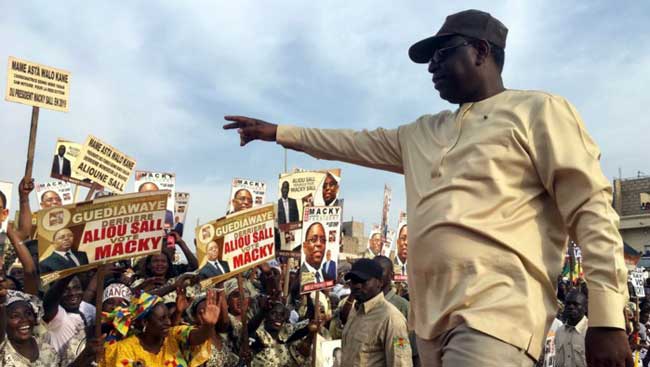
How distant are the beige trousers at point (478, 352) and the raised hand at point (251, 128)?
1.19m

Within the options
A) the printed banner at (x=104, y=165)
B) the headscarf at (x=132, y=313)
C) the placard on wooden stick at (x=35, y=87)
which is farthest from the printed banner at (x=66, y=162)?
the headscarf at (x=132, y=313)

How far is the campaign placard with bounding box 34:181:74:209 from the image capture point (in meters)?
9.94

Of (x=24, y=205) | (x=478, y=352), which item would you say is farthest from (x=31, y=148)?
(x=478, y=352)

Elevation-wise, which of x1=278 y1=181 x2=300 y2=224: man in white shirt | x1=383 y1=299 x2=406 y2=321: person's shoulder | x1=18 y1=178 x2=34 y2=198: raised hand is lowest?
x1=383 y1=299 x2=406 y2=321: person's shoulder

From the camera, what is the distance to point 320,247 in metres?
8.30

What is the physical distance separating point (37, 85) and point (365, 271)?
3688 mm

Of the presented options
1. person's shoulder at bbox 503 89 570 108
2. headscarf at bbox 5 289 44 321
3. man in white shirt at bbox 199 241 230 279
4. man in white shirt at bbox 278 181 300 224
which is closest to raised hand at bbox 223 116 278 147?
person's shoulder at bbox 503 89 570 108

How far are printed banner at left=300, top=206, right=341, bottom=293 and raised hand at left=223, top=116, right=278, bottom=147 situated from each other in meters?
5.01

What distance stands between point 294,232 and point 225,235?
2005 millimetres

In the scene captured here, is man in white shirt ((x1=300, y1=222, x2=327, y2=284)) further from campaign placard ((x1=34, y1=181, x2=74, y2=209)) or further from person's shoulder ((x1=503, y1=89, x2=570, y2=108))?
person's shoulder ((x1=503, y1=89, x2=570, y2=108))

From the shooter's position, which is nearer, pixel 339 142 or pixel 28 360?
pixel 339 142

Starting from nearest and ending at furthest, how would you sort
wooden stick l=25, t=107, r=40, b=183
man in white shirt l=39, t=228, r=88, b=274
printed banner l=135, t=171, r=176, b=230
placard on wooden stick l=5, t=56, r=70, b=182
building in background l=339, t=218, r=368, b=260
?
man in white shirt l=39, t=228, r=88, b=274 < wooden stick l=25, t=107, r=40, b=183 < placard on wooden stick l=5, t=56, r=70, b=182 < printed banner l=135, t=171, r=176, b=230 < building in background l=339, t=218, r=368, b=260

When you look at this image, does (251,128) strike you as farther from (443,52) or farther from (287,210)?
(287,210)

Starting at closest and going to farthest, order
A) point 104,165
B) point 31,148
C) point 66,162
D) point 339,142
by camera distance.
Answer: point 339,142 → point 31,148 → point 104,165 → point 66,162
